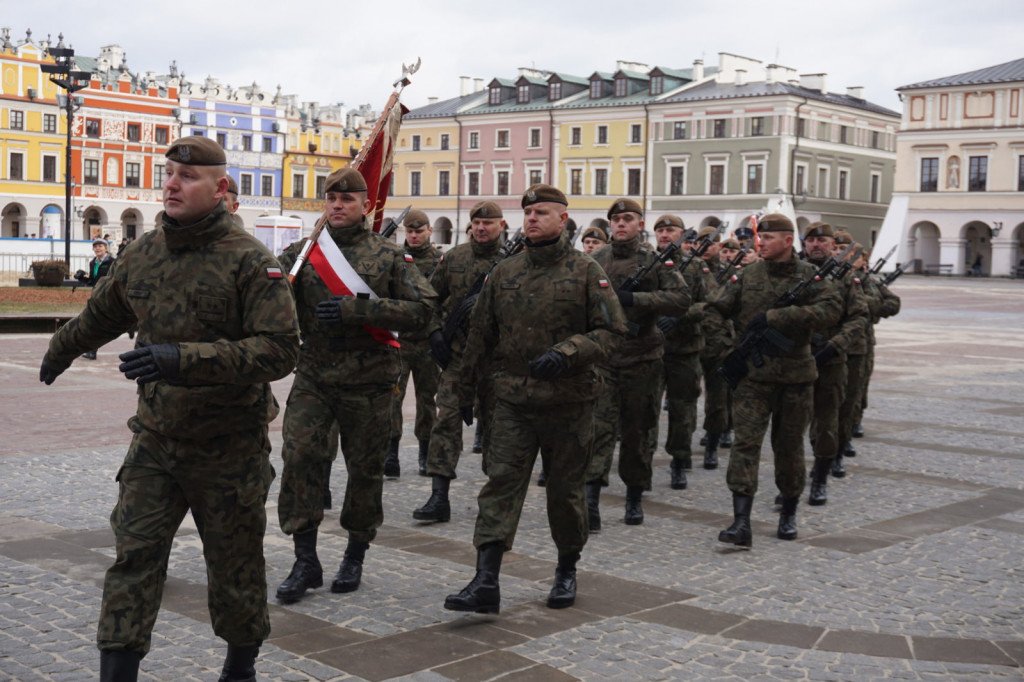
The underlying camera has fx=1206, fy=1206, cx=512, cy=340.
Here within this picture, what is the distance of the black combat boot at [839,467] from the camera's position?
1080cm

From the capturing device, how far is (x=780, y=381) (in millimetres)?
8109

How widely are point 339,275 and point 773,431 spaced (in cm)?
344

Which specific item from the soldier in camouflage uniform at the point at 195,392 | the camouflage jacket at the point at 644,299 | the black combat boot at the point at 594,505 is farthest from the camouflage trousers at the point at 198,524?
the camouflage jacket at the point at 644,299

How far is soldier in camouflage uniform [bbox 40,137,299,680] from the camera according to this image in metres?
4.29

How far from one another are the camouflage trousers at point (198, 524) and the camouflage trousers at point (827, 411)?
19.7 ft

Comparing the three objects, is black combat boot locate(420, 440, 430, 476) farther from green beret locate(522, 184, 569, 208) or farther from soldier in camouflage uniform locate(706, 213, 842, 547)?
green beret locate(522, 184, 569, 208)

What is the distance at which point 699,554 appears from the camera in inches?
301

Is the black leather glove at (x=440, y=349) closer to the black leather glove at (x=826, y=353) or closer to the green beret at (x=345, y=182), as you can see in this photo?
the green beret at (x=345, y=182)

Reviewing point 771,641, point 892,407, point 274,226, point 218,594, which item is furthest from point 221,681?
point 274,226

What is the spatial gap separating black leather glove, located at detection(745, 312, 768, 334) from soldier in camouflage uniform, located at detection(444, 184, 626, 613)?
2.07 metres

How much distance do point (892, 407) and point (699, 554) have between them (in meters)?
8.97

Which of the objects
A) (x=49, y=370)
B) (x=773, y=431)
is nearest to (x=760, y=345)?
(x=773, y=431)

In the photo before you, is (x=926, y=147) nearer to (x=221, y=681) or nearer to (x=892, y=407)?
(x=892, y=407)

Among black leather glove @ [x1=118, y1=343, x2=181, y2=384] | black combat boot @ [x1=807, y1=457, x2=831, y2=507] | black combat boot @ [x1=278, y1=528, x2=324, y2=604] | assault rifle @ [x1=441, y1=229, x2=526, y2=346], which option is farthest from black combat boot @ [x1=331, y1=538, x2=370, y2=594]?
black combat boot @ [x1=807, y1=457, x2=831, y2=507]
